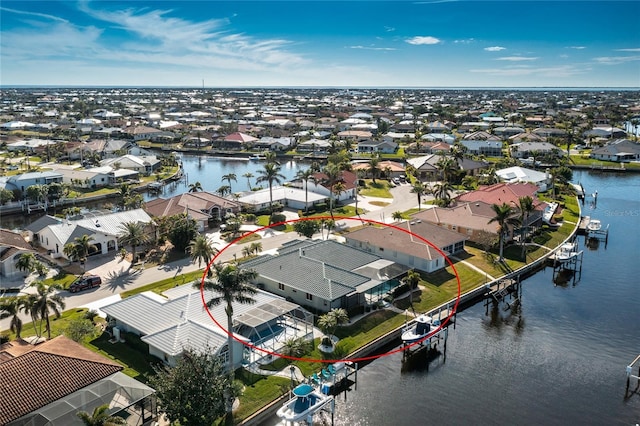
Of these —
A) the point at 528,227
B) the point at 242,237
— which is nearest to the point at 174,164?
the point at 242,237

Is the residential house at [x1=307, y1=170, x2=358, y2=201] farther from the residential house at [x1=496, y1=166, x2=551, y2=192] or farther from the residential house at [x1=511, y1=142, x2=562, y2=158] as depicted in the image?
the residential house at [x1=511, y1=142, x2=562, y2=158]

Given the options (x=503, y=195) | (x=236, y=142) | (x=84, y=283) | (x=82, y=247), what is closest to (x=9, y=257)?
(x=82, y=247)

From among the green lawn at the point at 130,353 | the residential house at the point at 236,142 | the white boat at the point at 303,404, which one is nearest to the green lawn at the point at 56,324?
the green lawn at the point at 130,353

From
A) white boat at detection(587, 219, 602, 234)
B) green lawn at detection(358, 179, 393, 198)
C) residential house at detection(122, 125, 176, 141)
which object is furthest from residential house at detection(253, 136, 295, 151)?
white boat at detection(587, 219, 602, 234)

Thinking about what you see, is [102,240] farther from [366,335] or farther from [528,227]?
[528,227]

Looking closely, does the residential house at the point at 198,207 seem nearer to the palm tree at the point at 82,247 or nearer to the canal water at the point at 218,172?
the palm tree at the point at 82,247
